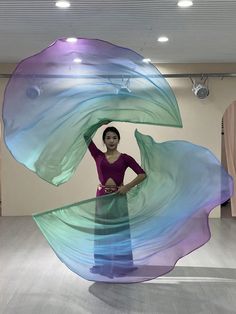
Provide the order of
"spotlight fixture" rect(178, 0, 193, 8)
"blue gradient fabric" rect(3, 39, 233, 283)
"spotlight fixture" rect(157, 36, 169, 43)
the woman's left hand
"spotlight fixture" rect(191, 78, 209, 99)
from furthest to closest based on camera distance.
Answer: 1. "spotlight fixture" rect(191, 78, 209, 99)
2. "spotlight fixture" rect(157, 36, 169, 43)
3. "spotlight fixture" rect(178, 0, 193, 8)
4. the woman's left hand
5. "blue gradient fabric" rect(3, 39, 233, 283)

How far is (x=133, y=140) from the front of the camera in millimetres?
7105

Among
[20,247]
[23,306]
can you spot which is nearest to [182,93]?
[20,247]

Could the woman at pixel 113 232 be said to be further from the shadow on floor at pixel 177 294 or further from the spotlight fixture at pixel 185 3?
the spotlight fixture at pixel 185 3

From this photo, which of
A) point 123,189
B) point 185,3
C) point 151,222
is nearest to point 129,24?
point 185,3

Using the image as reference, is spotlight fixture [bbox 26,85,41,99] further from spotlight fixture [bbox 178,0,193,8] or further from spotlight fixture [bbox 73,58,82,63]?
spotlight fixture [bbox 178,0,193,8]

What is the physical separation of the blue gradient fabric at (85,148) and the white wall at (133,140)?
3397 millimetres

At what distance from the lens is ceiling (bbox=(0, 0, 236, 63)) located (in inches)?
162

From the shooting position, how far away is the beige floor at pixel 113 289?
3.19 metres

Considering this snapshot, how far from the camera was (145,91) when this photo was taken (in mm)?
3434

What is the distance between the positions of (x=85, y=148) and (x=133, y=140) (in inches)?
138

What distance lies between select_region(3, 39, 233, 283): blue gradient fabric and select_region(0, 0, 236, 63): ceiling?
0.95 meters

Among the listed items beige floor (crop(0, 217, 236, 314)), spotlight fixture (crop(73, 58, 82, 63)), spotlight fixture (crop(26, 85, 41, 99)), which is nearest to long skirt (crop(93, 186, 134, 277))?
beige floor (crop(0, 217, 236, 314))

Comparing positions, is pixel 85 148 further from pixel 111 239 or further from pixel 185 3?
pixel 185 3

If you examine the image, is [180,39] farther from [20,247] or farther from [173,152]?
[20,247]
